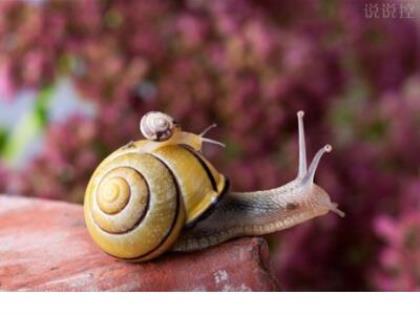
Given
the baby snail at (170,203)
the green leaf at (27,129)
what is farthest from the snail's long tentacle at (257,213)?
the green leaf at (27,129)

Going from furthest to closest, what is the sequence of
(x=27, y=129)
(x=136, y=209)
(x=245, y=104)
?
(x=27, y=129)
(x=245, y=104)
(x=136, y=209)

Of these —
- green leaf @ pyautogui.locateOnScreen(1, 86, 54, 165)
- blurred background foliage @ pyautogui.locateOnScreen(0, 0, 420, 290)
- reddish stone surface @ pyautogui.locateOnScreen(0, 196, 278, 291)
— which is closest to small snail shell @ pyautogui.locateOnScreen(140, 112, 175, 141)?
reddish stone surface @ pyautogui.locateOnScreen(0, 196, 278, 291)

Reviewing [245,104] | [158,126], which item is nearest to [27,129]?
[245,104]

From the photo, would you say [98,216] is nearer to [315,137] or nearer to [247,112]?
[247,112]

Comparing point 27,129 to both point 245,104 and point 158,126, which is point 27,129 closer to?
point 245,104

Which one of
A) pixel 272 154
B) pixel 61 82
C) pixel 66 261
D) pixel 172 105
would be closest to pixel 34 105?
pixel 61 82

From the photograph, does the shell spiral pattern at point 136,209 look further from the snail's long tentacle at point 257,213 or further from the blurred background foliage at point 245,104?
the blurred background foliage at point 245,104

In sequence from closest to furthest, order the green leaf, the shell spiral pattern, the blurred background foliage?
1. the shell spiral pattern
2. the blurred background foliage
3. the green leaf

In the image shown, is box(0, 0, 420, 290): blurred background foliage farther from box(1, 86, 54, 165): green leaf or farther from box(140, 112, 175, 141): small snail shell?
box(140, 112, 175, 141): small snail shell
